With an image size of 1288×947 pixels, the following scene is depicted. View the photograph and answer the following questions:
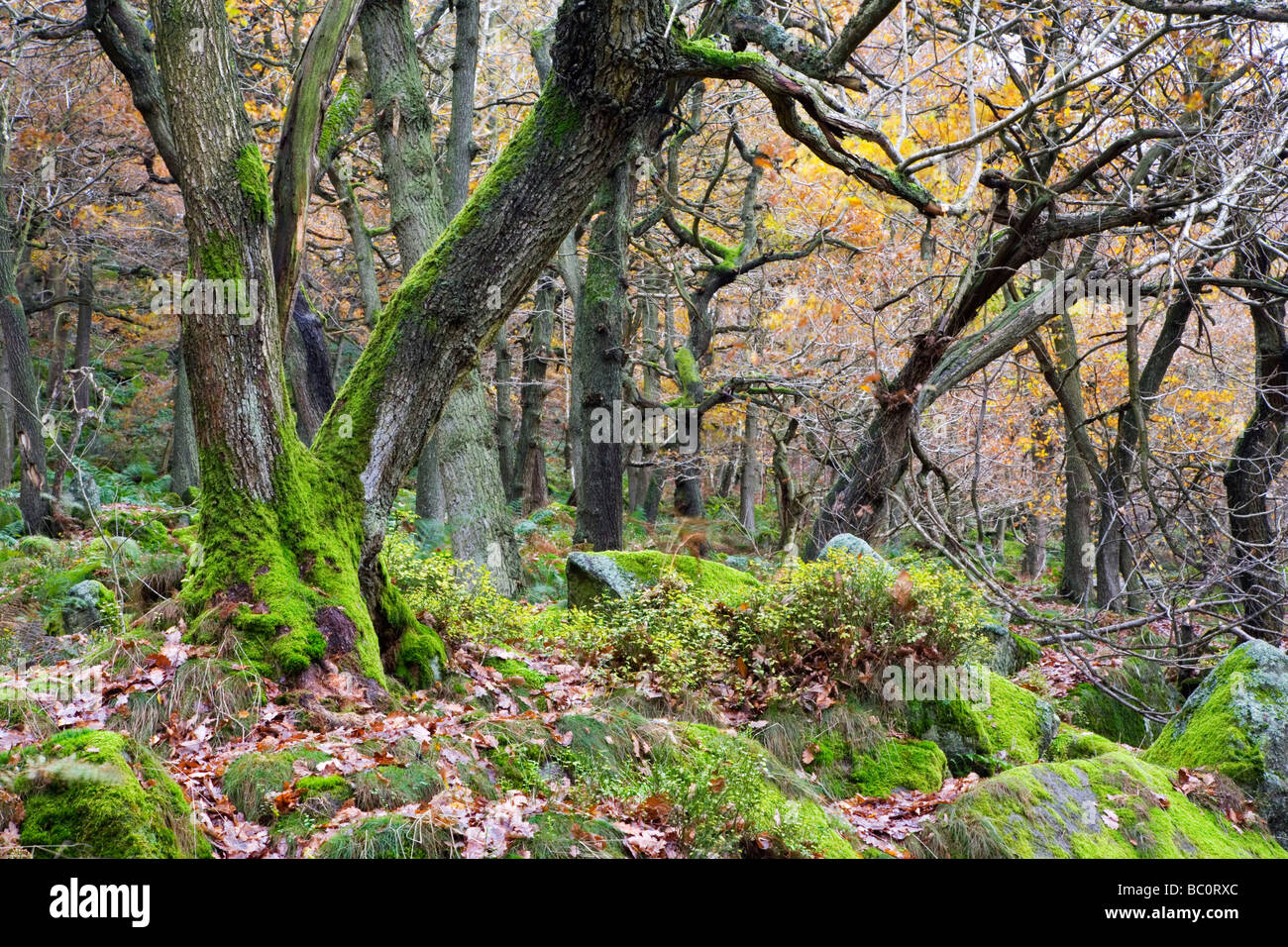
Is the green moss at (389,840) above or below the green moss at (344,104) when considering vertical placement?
below

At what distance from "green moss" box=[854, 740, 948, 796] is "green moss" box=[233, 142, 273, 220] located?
4.94 meters

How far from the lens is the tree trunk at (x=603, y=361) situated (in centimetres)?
1077

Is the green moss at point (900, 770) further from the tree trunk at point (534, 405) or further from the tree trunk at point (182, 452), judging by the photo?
the tree trunk at point (182, 452)

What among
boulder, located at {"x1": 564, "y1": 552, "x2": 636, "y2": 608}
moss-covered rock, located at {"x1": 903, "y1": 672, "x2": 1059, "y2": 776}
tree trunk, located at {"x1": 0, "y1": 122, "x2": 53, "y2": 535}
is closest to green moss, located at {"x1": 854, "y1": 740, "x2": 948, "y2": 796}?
moss-covered rock, located at {"x1": 903, "y1": 672, "x2": 1059, "y2": 776}

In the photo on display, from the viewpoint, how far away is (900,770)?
578 centimetres

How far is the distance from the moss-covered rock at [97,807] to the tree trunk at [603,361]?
25.5 ft

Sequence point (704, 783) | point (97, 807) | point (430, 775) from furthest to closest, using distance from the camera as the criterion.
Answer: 1. point (704, 783)
2. point (430, 775)
3. point (97, 807)

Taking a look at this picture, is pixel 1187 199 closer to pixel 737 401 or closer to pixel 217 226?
pixel 737 401

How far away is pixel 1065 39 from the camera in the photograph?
813 centimetres

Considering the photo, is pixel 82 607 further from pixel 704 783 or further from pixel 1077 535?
pixel 1077 535

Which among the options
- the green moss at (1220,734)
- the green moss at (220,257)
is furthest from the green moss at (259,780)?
the green moss at (1220,734)

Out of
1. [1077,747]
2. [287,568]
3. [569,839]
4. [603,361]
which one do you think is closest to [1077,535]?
[1077,747]

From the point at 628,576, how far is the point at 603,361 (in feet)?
12.6
